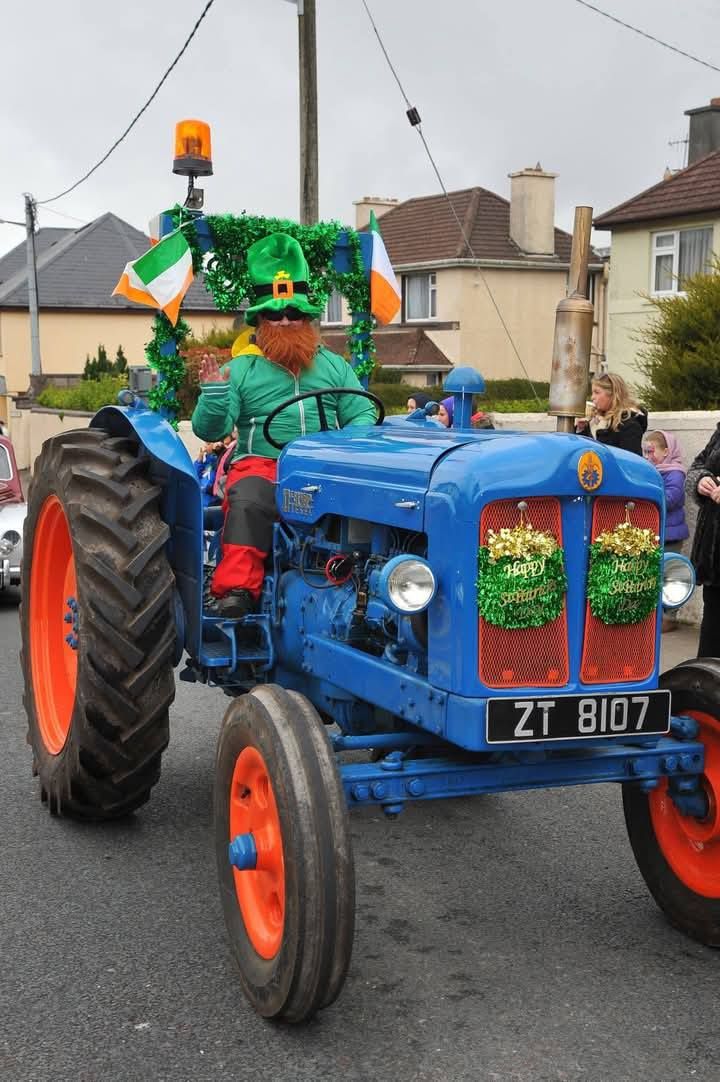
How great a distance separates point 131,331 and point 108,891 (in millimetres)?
43491

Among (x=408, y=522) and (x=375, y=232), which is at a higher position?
(x=375, y=232)

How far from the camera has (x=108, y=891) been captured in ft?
14.3

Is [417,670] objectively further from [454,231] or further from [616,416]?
[454,231]

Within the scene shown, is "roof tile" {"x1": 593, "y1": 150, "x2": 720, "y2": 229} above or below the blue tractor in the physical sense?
above

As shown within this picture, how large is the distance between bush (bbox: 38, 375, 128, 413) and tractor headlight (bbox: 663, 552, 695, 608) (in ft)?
75.8

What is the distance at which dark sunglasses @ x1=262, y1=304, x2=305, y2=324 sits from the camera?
16.6 feet

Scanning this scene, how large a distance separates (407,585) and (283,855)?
2.59 feet

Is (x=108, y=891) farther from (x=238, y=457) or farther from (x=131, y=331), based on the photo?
(x=131, y=331)

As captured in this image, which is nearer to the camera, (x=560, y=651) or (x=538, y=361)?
(x=560, y=651)

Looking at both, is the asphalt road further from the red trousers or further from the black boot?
the red trousers

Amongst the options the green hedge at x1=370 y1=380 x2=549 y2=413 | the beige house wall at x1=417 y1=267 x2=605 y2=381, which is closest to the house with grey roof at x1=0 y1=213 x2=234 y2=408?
Answer: the beige house wall at x1=417 y1=267 x2=605 y2=381

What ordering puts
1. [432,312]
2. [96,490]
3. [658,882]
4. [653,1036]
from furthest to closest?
[432,312]
[96,490]
[658,882]
[653,1036]

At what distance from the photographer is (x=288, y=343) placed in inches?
199

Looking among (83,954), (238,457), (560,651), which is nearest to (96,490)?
(238,457)
